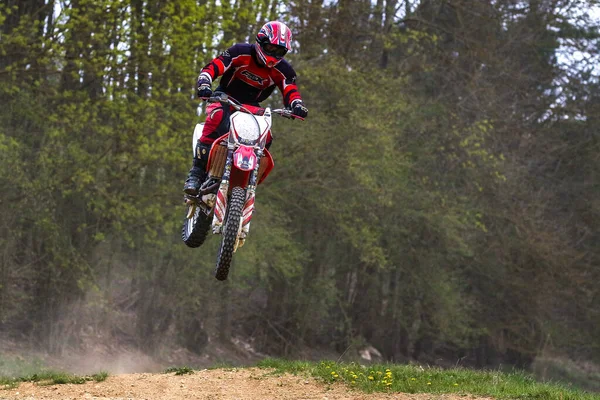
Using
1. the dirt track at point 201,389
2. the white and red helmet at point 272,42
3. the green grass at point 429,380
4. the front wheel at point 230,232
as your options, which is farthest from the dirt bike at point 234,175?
the green grass at point 429,380

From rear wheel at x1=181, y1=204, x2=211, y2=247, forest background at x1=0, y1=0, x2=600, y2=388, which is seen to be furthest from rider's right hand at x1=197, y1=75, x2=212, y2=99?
forest background at x1=0, y1=0, x2=600, y2=388

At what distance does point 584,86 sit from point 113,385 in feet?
88.7

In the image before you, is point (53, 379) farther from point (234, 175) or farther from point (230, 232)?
point (234, 175)

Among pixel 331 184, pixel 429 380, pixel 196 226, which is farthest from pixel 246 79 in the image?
pixel 331 184

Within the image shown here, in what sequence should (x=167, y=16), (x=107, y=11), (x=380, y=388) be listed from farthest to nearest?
(x=167, y=16), (x=107, y=11), (x=380, y=388)

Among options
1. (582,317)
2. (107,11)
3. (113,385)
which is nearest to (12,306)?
(107,11)

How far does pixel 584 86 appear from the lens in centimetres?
3316

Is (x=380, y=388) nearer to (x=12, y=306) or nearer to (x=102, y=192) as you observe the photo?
(x=102, y=192)

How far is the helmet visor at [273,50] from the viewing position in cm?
989

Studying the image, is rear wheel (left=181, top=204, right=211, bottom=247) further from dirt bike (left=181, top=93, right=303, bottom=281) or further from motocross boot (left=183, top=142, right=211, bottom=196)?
motocross boot (left=183, top=142, right=211, bottom=196)

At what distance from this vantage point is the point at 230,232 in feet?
31.2

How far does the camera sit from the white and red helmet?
32.0 ft

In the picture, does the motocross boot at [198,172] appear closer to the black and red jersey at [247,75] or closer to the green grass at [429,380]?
the black and red jersey at [247,75]

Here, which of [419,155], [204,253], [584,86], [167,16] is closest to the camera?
[167,16]
